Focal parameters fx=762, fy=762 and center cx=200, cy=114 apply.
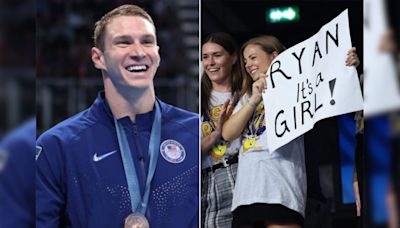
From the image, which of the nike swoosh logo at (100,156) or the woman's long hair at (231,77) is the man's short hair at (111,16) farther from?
the nike swoosh logo at (100,156)

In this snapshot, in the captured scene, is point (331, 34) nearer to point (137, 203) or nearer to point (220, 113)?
point (220, 113)

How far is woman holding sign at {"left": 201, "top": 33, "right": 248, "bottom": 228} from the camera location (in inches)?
148

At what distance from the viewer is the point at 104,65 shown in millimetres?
3732

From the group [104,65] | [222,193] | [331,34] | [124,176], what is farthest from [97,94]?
[331,34]

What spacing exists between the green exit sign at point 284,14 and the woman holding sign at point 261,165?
0.32 ft

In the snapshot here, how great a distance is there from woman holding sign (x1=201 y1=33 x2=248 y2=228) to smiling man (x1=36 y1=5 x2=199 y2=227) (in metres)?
0.06

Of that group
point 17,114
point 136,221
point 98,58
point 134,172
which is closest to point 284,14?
point 98,58

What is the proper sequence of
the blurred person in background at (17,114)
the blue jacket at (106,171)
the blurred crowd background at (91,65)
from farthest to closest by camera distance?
the blue jacket at (106,171)
the blurred crowd background at (91,65)
the blurred person in background at (17,114)

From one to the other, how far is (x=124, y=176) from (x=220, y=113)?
1.85ft

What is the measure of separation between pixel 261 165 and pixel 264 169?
2 cm

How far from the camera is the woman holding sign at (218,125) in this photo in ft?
12.3

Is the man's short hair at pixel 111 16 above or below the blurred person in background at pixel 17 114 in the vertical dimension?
above

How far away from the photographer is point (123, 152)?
3699 mm

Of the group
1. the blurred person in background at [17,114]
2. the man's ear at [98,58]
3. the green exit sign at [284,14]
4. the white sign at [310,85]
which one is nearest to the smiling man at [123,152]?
the man's ear at [98,58]
